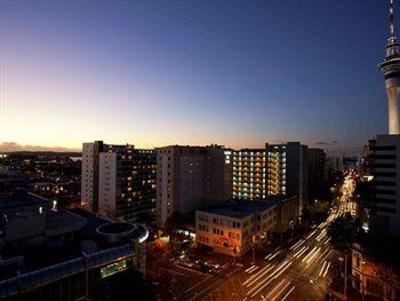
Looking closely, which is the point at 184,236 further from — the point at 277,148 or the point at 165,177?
the point at 277,148

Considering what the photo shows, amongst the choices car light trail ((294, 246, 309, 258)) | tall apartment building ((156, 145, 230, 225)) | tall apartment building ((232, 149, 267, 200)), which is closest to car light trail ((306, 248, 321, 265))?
car light trail ((294, 246, 309, 258))

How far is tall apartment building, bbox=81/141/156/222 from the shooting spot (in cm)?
9238

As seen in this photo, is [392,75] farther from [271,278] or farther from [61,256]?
[61,256]

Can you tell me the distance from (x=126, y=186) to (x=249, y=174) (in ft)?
168

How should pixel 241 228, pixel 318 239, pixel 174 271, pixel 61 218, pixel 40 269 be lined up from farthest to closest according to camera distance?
pixel 318 239 < pixel 241 228 < pixel 174 271 < pixel 61 218 < pixel 40 269

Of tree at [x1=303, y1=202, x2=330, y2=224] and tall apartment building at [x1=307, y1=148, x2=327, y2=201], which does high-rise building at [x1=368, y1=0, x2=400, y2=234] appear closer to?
tree at [x1=303, y1=202, x2=330, y2=224]

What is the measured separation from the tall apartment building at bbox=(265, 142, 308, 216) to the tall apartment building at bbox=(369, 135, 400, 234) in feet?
120

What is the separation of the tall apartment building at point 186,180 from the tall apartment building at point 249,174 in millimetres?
19579

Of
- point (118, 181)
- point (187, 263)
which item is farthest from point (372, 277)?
point (118, 181)

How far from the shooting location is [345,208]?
4739 inches

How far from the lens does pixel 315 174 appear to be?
16512cm

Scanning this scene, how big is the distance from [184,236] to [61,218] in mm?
36863

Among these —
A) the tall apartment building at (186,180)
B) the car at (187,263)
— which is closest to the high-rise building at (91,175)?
the tall apartment building at (186,180)

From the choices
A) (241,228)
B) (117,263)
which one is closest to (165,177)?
(241,228)
